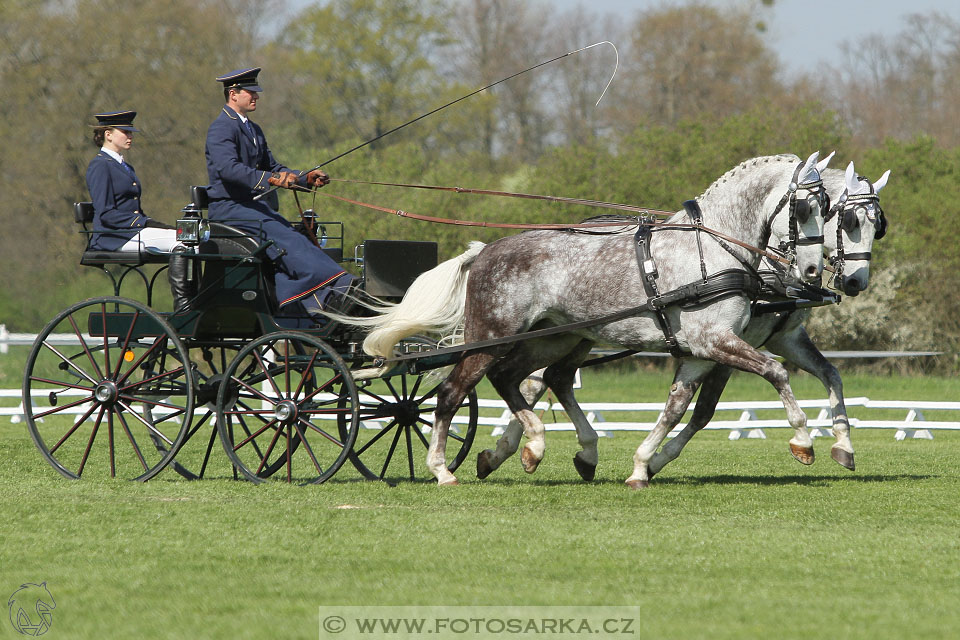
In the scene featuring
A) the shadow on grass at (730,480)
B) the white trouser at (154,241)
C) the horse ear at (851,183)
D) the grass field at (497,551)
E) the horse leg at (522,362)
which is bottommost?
the shadow on grass at (730,480)

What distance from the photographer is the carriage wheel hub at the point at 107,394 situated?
7812 mm

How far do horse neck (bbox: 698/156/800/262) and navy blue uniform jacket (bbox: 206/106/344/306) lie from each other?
7.72 feet

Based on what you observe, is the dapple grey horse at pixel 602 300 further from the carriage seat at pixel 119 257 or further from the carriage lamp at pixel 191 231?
the carriage seat at pixel 119 257

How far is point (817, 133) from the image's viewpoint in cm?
2355

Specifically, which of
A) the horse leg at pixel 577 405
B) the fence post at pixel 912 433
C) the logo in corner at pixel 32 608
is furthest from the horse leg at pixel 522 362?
the fence post at pixel 912 433

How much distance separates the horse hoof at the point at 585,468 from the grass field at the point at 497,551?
0.13m

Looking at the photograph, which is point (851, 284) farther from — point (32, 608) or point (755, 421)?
point (755, 421)

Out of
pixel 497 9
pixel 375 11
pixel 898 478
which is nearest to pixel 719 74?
pixel 497 9

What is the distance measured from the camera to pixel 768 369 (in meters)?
7.16

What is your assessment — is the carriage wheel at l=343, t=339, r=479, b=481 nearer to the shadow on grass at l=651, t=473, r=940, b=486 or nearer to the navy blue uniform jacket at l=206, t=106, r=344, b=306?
the navy blue uniform jacket at l=206, t=106, r=344, b=306

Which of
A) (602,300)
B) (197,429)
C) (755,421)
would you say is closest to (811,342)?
(602,300)

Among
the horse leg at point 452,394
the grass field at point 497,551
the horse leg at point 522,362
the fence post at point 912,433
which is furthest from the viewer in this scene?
the fence post at point 912,433

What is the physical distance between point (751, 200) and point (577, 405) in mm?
1858

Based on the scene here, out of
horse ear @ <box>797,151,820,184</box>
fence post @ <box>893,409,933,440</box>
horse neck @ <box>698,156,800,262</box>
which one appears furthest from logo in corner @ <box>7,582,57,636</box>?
fence post @ <box>893,409,933,440</box>
